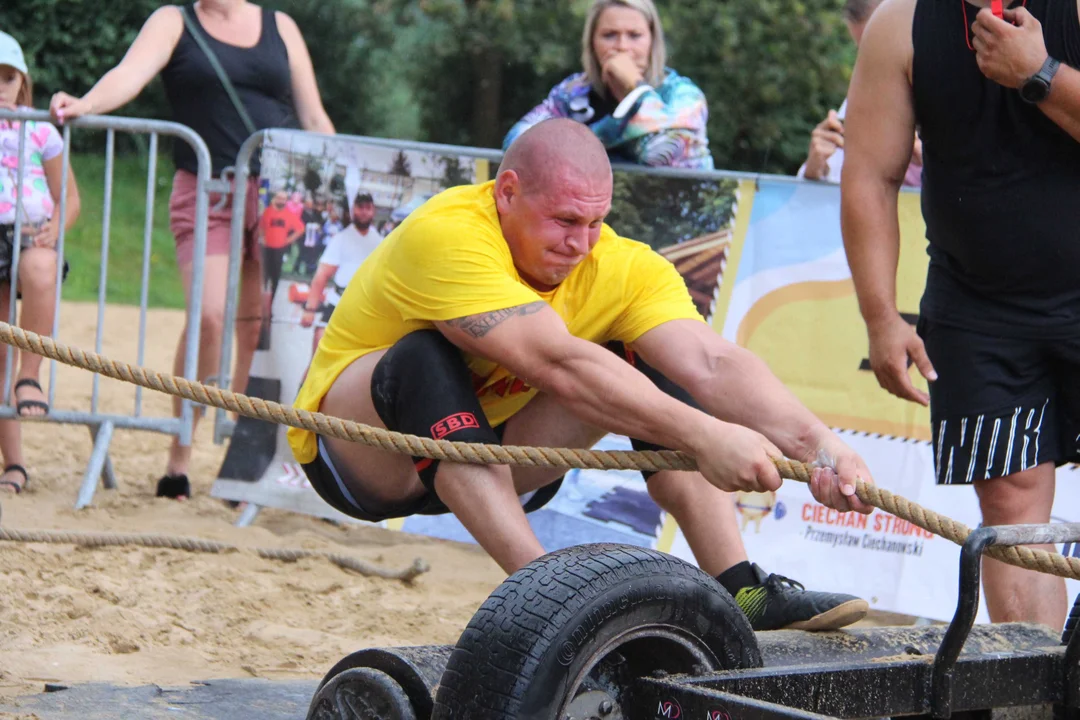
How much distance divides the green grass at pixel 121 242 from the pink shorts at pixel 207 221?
6112 millimetres

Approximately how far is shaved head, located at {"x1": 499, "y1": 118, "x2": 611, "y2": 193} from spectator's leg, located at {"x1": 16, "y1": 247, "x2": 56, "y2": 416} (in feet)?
9.78

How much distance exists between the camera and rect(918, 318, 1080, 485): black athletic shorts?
3.13m

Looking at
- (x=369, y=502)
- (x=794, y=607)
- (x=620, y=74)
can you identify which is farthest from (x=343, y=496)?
(x=620, y=74)

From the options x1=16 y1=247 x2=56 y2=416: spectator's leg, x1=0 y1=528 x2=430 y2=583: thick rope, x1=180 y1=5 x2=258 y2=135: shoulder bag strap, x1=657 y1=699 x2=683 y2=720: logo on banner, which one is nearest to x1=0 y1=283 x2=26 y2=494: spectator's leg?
x1=16 y1=247 x2=56 y2=416: spectator's leg

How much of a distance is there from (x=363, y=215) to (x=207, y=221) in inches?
31.1

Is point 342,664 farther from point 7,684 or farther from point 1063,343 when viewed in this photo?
point 1063,343

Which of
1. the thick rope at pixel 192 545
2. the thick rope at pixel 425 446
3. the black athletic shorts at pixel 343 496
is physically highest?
the thick rope at pixel 425 446

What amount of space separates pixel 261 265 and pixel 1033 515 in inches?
130

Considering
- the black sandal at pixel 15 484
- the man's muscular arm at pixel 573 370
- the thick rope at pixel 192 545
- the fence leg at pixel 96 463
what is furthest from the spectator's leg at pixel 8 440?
the man's muscular arm at pixel 573 370

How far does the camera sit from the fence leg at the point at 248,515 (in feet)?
17.8

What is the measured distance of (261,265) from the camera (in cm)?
543

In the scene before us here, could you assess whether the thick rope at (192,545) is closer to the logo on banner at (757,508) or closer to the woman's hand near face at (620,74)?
the logo on banner at (757,508)

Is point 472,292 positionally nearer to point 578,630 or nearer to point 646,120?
point 578,630

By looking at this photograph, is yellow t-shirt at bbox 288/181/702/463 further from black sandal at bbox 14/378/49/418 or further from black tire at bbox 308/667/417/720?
A: black sandal at bbox 14/378/49/418
